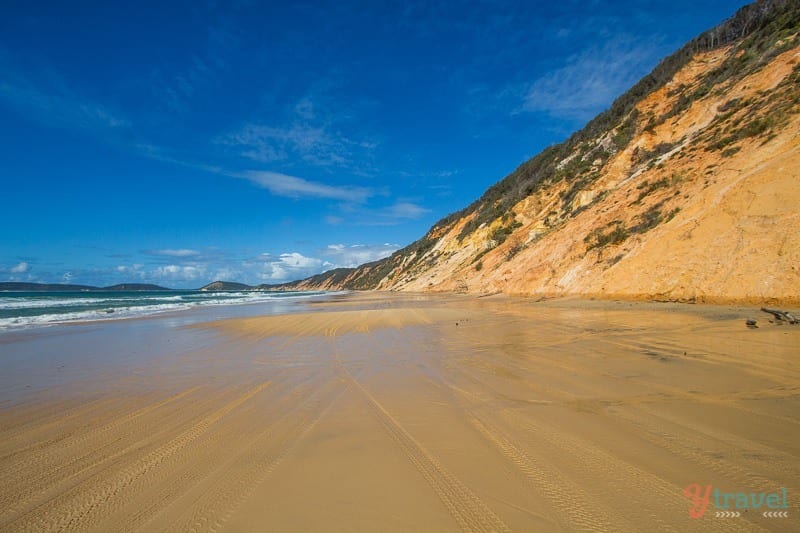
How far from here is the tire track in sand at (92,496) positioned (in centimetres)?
267

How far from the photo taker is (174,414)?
4863 mm

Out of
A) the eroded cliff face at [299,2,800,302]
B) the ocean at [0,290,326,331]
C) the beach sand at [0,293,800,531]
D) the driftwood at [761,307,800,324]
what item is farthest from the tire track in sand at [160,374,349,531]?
the ocean at [0,290,326,331]

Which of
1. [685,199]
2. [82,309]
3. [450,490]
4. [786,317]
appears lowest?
[450,490]

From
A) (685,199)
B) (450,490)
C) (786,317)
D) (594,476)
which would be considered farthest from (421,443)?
(685,199)

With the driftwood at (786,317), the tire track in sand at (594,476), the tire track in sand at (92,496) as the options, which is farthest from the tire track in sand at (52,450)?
the driftwood at (786,317)

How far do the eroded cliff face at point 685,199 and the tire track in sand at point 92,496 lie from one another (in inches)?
608

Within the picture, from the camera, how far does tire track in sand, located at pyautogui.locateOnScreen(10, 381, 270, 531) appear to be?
2.67 meters

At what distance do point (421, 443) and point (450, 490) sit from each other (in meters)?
0.86

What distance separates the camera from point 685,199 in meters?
17.7

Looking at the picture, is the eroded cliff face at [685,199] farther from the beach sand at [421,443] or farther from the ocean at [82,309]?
the ocean at [82,309]

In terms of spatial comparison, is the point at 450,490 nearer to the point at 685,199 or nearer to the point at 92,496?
the point at 92,496

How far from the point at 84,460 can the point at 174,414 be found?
125cm

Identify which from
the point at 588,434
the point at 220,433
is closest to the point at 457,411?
the point at 588,434

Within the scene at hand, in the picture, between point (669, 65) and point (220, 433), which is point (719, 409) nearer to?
point (220, 433)
